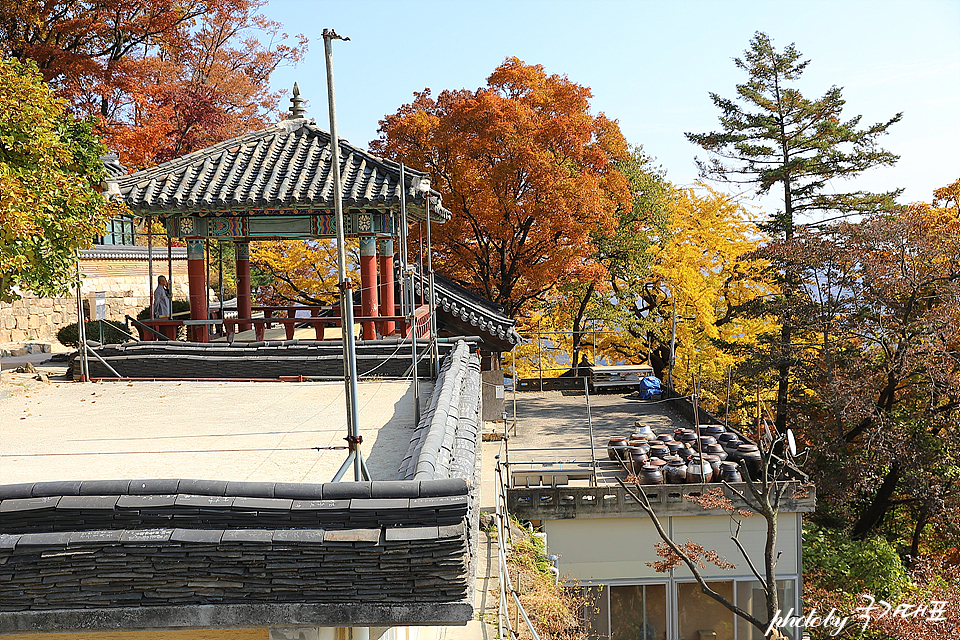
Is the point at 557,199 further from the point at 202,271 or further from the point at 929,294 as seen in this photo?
the point at 202,271

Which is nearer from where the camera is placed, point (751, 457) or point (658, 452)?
point (751, 457)

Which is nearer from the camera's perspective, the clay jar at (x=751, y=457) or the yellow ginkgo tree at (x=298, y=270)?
the clay jar at (x=751, y=457)

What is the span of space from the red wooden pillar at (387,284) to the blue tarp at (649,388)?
16.2 meters

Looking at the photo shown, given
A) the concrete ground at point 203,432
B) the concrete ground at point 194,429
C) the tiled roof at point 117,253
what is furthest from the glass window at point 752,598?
the tiled roof at point 117,253

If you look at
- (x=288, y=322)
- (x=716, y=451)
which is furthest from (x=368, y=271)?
(x=716, y=451)

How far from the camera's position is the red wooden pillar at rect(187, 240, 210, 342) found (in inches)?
559

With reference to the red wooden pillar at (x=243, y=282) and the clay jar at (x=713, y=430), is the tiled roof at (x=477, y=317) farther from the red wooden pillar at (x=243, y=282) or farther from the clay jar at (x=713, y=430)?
the clay jar at (x=713, y=430)

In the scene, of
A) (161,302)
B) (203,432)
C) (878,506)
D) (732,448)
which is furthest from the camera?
(878,506)

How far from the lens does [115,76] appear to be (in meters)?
24.6

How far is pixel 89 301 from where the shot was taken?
Result: 24.1 meters

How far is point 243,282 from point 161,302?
1.81 meters

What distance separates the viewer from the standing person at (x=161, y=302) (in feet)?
51.7

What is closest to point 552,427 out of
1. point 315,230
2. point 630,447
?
point 630,447

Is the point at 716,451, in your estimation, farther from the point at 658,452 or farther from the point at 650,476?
the point at 650,476
